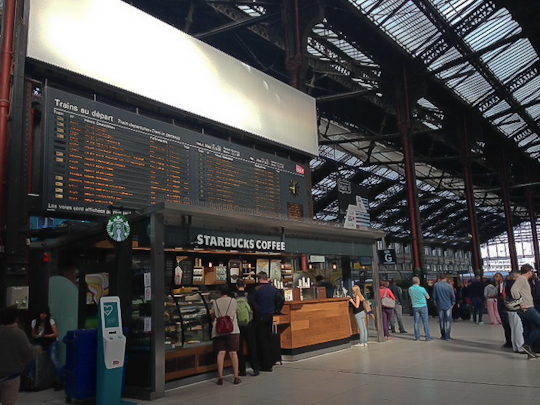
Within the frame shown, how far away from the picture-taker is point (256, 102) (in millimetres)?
12273

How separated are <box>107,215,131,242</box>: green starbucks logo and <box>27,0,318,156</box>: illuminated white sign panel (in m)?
3.12

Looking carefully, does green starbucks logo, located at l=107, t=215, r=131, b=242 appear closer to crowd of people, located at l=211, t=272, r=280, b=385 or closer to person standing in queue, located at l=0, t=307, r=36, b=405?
crowd of people, located at l=211, t=272, r=280, b=385

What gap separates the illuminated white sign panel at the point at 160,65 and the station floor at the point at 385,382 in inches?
212

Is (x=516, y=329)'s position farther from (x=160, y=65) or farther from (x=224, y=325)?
(x=160, y=65)

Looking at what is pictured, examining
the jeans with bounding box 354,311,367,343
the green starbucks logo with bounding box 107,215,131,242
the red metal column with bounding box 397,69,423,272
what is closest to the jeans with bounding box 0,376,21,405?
the green starbucks logo with bounding box 107,215,131,242

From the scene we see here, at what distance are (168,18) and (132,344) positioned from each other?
563 inches

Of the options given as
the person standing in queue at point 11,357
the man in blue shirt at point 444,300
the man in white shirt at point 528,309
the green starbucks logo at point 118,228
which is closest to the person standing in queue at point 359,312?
the man in blue shirt at point 444,300

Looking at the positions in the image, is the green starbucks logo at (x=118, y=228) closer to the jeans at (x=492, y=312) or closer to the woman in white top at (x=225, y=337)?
the woman in white top at (x=225, y=337)

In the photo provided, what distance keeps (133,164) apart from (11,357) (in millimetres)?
4771

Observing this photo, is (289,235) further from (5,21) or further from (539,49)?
(539,49)

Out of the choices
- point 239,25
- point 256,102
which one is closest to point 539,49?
point 239,25

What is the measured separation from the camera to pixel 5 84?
7430mm

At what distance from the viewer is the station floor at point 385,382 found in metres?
5.85

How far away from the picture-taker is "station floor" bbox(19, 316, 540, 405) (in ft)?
19.2
